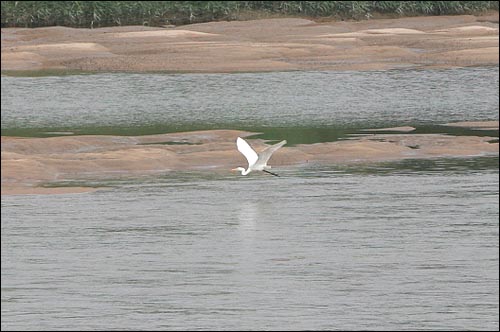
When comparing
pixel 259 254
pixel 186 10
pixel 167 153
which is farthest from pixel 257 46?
pixel 259 254

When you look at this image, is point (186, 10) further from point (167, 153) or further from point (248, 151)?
point (248, 151)

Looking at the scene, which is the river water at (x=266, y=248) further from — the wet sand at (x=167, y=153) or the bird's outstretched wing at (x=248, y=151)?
the wet sand at (x=167, y=153)

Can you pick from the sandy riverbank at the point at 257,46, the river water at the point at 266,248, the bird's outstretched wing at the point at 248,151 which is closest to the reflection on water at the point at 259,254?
the river water at the point at 266,248

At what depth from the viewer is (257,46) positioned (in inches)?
1756

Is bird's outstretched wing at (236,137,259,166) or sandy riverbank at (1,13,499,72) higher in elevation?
bird's outstretched wing at (236,137,259,166)

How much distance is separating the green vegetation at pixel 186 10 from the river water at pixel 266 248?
2211 centimetres

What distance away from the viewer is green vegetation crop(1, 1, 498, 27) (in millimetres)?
51594

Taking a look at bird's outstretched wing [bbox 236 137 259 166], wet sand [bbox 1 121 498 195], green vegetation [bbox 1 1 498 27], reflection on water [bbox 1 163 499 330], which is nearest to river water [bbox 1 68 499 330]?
reflection on water [bbox 1 163 499 330]

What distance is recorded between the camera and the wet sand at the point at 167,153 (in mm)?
23203

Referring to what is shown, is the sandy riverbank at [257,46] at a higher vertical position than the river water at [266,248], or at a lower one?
lower

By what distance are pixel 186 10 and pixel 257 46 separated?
361 inches

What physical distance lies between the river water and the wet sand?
772 millimetres

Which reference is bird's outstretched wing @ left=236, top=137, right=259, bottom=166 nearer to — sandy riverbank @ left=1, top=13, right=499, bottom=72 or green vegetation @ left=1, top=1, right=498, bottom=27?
sandy riverbank @ left=1, top=13, right=499, bottom=72

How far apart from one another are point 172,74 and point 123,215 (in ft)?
69.3
